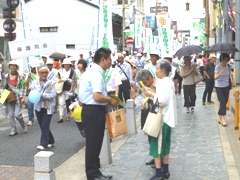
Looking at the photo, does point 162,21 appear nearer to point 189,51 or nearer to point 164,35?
point 164,35

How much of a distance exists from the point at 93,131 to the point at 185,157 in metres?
2.30

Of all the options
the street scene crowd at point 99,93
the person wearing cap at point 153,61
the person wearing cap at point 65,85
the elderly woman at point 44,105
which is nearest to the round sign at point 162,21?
the street scene crowd at point 99,93

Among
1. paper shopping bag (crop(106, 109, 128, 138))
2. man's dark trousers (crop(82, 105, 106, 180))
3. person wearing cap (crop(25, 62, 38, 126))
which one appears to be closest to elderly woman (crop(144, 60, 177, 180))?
paper shopping bag (crop(106, 109, 128, 138))

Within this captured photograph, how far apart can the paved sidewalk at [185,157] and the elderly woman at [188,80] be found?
1.82m

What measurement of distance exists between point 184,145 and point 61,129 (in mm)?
3581

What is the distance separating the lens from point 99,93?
5348 mm

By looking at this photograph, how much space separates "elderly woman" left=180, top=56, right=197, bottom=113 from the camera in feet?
39.2

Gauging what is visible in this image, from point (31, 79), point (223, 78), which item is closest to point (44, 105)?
point (31, 79)

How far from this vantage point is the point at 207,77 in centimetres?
1405

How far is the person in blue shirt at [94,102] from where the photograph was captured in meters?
5.39

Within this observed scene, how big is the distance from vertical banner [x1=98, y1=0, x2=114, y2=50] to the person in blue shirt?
7.08m

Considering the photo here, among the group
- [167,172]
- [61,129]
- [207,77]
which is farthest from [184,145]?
[207,77]

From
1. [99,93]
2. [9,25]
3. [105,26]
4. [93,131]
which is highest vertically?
[9,25]

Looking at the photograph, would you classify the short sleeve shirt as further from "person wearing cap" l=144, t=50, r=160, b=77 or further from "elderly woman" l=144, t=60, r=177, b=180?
"person wearing cap" l=144, t=50, r=160, b=77
